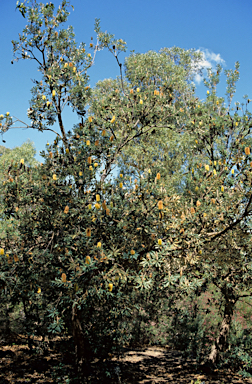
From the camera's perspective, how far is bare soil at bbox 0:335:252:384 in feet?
23.2

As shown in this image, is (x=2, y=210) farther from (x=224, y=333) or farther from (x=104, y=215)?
(x=224, y=333)

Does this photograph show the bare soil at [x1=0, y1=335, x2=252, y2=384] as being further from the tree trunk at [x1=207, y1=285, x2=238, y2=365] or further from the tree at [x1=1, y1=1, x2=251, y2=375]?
the tree at [x1=1, y1=1, x2=251, y2=375]

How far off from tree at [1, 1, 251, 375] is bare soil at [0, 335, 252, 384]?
0.97m

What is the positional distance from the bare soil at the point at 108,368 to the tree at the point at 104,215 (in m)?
0.97

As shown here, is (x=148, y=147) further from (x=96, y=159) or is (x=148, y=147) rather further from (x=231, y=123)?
(x=96, y=159)

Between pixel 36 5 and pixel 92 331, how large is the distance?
7544 mm

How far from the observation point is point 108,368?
7.43 meters

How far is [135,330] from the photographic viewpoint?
12.1m

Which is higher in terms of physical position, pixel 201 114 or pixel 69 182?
pixel 201 114

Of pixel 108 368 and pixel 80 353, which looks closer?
pixel 80 353

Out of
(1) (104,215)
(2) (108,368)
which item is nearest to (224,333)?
(2) (108,368)

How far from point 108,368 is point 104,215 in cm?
534

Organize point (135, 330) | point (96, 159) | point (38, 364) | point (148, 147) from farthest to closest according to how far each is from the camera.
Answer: point (135, 330) < point (148, 147) < point (38, 364) < point (96, 159)

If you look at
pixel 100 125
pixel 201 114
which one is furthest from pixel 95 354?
pixel 201 114
